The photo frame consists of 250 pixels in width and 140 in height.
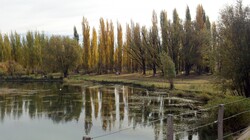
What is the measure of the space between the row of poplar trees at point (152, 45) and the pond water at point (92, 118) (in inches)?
498

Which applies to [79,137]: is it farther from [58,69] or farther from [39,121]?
[58,69]

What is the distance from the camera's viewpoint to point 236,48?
18.0 m

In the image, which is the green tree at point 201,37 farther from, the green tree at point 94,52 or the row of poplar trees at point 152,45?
the green tree at point 94,52

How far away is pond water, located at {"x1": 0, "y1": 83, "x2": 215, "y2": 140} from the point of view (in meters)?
17.5

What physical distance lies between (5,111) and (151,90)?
17.5m

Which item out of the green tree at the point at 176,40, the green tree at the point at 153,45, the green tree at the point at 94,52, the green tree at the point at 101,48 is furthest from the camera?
the green tree at the point at 94,52

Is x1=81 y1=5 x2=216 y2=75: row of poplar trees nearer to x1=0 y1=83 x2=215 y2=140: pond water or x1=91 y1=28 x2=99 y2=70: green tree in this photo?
x1=91 y1=28 x2=99 y2=70: green tree

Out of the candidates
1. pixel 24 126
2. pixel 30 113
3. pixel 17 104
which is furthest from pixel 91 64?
pixel 24 126

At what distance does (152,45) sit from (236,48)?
35.2 meters

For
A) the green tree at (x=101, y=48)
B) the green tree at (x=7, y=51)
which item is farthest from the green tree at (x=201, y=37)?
the green tree at (x=7, y=51)

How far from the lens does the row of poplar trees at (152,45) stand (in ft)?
158

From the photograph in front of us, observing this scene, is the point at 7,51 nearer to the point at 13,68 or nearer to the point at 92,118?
the point at 13,68

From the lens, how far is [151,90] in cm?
3691

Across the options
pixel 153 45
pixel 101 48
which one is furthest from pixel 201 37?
pixel 101 48
